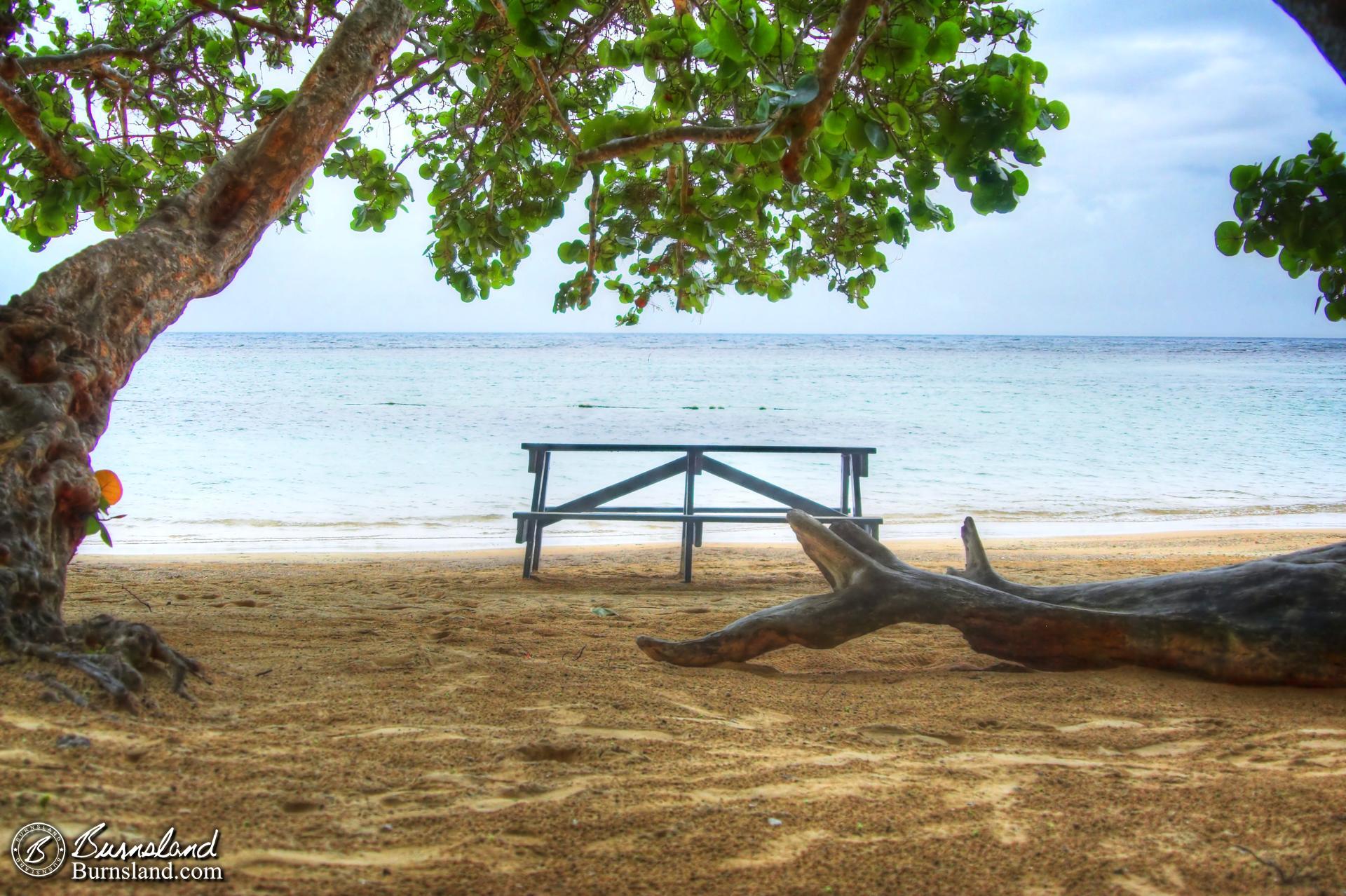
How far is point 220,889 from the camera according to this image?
1519 mm

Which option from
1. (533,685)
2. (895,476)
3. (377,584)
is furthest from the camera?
(895,476)

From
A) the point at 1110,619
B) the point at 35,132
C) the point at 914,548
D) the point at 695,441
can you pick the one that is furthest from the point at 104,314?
the point at 695,441

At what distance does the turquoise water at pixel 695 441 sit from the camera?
9867 mm

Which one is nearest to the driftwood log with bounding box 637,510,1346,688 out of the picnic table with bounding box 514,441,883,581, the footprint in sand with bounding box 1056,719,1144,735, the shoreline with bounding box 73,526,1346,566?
the footprint in sand with bounding box 1056,719,1144,735

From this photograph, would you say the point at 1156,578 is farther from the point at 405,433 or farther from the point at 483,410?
the point at 483,410

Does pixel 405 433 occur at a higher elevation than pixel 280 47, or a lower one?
lower

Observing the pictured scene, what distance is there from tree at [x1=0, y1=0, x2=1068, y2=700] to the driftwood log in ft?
4.59

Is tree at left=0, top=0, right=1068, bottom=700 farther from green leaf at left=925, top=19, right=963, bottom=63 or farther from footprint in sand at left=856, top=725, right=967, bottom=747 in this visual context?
footprint in sand at left=856, top=725, right=967, bottom=747

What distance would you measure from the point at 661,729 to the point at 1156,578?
2.22m

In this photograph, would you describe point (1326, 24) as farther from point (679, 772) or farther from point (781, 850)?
point (679, 772)

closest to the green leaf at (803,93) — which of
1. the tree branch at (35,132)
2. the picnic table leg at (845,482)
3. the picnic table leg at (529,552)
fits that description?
the tree branch at (35,132)

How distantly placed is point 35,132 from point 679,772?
4.31 metres

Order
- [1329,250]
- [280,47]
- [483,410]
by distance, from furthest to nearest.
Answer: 1. [483,410]
2. [280,47]
3. [1329,250]

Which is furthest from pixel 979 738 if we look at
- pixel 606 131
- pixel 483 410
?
pixel 483 410
